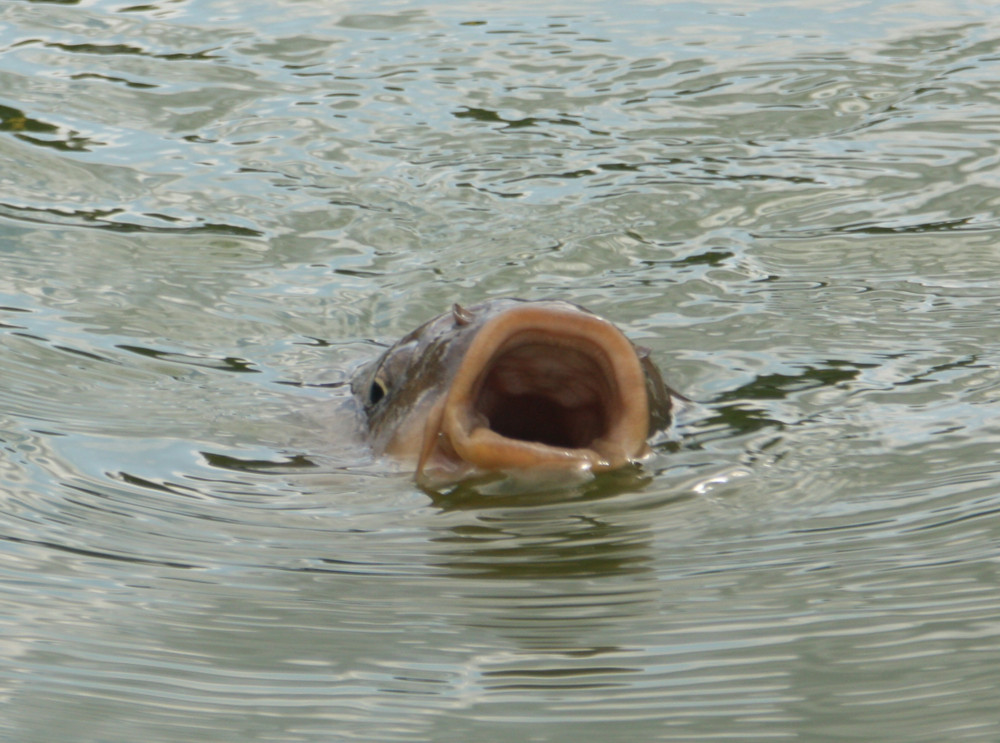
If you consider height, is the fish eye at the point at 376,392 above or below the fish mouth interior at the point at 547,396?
below

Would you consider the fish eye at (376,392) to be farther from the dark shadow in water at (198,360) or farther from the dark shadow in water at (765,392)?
the dark shadow in water at (198,360)

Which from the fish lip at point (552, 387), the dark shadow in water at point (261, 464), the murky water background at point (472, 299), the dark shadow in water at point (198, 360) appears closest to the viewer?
the murky water background at point (472, 299)

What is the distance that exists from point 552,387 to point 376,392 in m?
0.64

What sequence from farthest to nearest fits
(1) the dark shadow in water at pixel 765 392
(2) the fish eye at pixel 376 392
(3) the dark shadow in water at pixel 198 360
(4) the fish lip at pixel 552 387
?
1. (3) the dark shadow in water at pixel 198 360
2. (1) the dark shadow in water at pixel 765 392
3. (2) the fish eye at pixel 376 392
4. (4) the fish lip at pixel 552 387

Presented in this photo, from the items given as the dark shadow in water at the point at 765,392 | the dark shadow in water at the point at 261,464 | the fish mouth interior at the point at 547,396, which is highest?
the fish mouth interior at the point at 547,396

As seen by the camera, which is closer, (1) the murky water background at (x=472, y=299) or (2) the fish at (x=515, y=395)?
(1) the murky water background at (x=472, y=299)

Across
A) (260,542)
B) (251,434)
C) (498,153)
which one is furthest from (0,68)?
(260,542)

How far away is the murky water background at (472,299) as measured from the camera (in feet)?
7.69

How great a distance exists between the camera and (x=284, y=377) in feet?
17.0

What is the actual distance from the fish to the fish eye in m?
0.02

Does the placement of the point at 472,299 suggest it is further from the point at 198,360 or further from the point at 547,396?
the point at 547,396

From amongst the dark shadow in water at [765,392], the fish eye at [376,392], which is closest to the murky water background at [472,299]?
the dark shadow in water at [765,392]

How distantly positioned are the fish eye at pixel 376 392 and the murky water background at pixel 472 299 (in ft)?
0.56

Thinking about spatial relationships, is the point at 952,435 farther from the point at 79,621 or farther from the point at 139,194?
the point at 139,194
